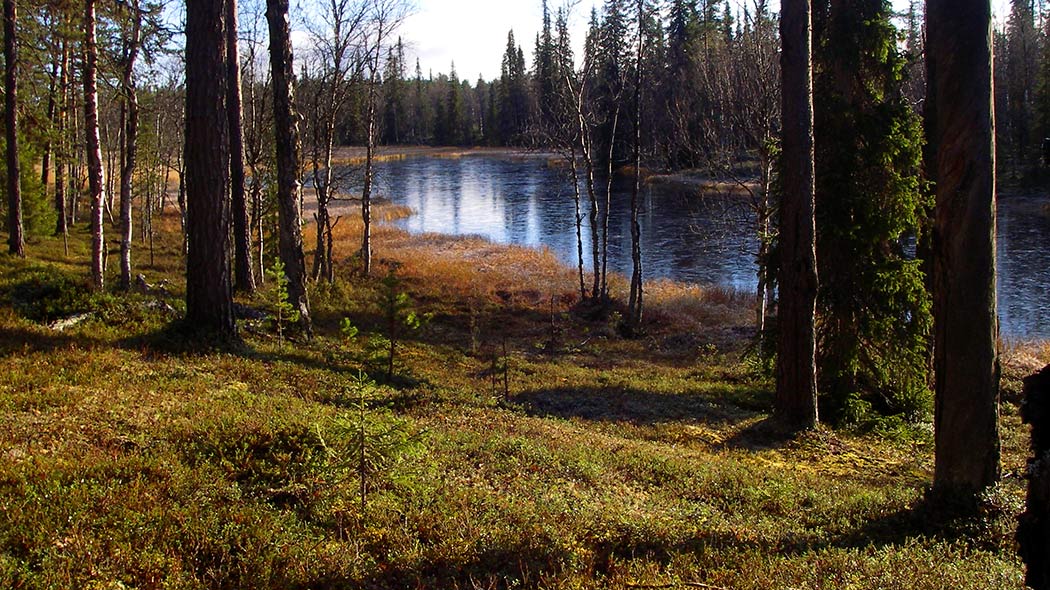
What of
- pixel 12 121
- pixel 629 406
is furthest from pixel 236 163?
pixel 629 406

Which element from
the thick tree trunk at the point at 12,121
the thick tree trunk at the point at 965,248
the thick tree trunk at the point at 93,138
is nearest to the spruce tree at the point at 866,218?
the thick tree trunk at the point at 965,248

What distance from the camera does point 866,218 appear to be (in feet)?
39.9

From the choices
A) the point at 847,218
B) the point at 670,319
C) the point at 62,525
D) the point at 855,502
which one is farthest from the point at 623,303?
the point at 62,525

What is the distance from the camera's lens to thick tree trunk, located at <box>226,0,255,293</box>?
52.4ft

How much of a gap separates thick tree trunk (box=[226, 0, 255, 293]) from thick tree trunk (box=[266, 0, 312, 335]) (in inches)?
132

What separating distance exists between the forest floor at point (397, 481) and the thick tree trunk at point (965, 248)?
0.48 metres

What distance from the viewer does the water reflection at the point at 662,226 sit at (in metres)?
24.7

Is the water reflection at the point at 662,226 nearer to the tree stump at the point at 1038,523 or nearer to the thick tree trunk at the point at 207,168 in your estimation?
the thick tree trunk at the point at 207,168

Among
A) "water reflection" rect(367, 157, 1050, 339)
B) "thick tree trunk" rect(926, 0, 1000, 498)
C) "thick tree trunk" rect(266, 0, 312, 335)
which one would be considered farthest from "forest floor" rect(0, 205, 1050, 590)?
"water reflection" rect(367, 157, 1050, 339)

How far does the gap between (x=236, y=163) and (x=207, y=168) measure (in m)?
8.11

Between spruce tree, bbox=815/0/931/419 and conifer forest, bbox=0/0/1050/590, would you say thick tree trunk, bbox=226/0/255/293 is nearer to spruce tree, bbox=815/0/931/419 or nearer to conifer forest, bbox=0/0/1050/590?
conifer forest, bbox=0/0/1050/590

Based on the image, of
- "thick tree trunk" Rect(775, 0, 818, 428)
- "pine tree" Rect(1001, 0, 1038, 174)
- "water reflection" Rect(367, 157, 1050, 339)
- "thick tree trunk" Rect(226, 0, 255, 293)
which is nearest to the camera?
"thick tree trunk" Rect(775, 0, 818, 428)

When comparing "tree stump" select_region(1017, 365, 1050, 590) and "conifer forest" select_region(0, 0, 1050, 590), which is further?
"conifer forest" select_region(0, 0, 1050, 590)

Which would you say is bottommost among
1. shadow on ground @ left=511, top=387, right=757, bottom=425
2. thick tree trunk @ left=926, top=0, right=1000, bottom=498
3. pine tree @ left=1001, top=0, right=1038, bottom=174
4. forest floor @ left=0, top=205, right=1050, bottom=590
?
shadow on ground @ left=511, top=387, right=757, bottom=425
